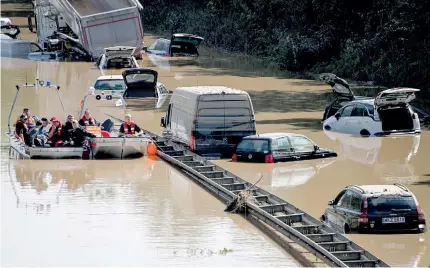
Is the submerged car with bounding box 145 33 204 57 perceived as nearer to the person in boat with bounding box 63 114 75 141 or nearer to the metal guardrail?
the metal guardrail

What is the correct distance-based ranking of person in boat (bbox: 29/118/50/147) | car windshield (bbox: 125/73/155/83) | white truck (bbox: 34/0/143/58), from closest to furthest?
person in boat (bbox: 29/118/50/147) → car windshield (bbox: 125/73/155/83) → white truck (bbox: 34/0/143/58)

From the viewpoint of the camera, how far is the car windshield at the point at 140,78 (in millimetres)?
48044

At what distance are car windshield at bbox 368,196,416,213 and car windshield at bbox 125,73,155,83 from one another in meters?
24.9

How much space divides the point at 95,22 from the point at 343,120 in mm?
22327

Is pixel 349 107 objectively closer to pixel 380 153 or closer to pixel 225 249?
pixel 380 153

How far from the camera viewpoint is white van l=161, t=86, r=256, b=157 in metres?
34.7

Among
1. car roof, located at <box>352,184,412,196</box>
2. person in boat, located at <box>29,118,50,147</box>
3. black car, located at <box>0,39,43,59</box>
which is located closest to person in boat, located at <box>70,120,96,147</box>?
person in boat, located at <box>29,118,50,147</box>

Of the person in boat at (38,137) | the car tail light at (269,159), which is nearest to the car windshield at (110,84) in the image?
the person in boat at (38,137)

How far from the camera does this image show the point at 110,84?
4928 cm

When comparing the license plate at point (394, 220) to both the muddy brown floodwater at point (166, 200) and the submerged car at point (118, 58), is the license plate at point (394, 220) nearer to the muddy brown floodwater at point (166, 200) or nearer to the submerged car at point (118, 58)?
the muddy brown floodwater at point (166, 200)

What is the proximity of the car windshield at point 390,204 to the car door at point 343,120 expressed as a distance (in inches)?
646

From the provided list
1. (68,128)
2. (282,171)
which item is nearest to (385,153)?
(282,171)

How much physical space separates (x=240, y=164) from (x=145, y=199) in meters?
4.89

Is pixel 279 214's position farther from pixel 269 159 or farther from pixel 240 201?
pixel 269 159
